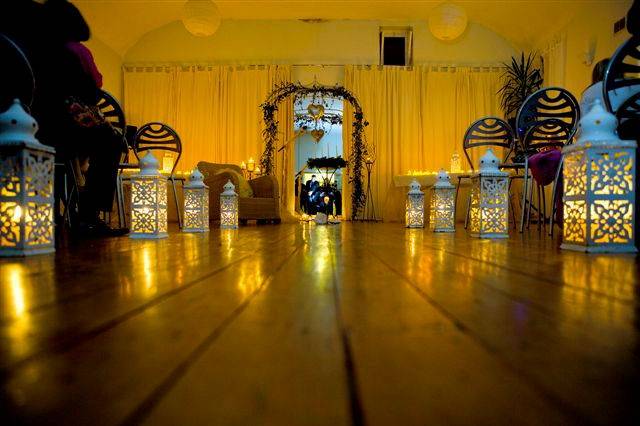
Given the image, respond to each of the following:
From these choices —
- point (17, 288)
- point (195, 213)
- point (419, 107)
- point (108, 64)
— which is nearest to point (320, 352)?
point (17, 288)

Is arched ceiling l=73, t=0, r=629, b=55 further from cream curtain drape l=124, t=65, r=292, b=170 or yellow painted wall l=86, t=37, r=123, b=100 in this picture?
cream curtain drape l=124, t=65, r=292, b=170

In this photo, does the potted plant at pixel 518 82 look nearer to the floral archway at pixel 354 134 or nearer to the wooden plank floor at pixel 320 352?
the floral archway at pixel 354 134

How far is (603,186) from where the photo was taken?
1282mm

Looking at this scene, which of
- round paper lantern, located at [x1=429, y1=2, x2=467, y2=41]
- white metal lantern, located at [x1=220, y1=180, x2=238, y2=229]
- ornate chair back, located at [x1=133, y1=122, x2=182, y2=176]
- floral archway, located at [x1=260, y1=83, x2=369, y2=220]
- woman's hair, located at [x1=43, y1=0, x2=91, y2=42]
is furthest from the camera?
floral archway, located at [x1=260, y1=83, x2=369, y2=220]

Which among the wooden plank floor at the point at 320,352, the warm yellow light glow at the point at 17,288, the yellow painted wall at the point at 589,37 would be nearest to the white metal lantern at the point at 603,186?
the wooden plank floor at the point at 320,352

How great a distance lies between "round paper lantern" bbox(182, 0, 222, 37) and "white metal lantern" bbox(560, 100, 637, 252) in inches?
181

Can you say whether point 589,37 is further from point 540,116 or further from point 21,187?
point 21,187

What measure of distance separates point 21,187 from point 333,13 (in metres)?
6.85

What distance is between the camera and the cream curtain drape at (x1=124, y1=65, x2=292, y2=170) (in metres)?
7.36

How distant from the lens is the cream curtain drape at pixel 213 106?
736 cm

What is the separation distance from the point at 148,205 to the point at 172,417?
5.93 feet

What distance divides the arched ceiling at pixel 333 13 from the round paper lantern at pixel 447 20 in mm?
1866

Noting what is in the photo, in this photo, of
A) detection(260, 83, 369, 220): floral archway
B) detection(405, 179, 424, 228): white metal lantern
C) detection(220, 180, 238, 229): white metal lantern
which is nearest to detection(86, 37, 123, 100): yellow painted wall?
detection(260, 83, 369, 220): floral archway

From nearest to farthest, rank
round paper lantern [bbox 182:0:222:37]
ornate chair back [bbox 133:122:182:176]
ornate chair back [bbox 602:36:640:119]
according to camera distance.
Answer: ornate chair back [bbox 602:36:640:119] < ornate chair back [bbox 133:122:182:176] < round paper lantern [bbox 182:0:222:37]
